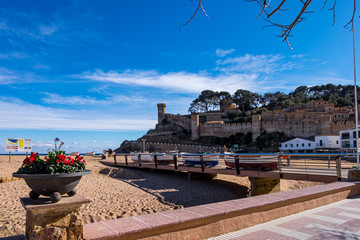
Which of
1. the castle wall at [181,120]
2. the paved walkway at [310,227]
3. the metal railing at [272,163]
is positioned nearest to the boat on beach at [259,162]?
the metal railing at [272,163]

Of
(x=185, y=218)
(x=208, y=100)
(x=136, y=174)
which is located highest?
(x=208, y=100)

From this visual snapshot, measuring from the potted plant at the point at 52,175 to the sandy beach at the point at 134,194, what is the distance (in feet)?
14.5

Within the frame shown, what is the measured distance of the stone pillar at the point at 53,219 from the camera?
260 centimetres

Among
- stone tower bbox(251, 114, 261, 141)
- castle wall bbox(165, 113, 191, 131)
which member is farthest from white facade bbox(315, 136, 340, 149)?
castle wall bbox(165, 113, 191, 131)

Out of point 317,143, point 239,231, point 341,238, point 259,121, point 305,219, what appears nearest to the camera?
point 341,238

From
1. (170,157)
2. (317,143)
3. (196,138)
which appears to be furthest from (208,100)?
(170,157)

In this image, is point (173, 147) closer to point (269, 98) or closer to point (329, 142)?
point (329, 142)

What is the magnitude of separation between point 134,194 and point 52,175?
10181mm

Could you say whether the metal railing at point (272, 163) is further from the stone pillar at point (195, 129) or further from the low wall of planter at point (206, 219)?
the stone pillar at point (195, 129)

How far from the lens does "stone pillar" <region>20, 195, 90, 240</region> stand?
103 inches

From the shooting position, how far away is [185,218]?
10.8ft

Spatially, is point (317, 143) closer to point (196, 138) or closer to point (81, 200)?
point (196, 138)

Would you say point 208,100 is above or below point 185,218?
above

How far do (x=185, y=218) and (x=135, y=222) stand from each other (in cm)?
59
